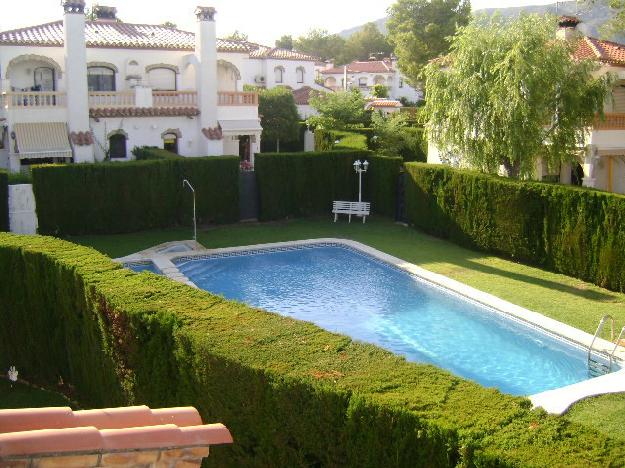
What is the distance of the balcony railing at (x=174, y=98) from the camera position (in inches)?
1404

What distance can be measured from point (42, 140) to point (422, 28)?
5080cm

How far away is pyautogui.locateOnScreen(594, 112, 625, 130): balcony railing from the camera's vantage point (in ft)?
Result: 94.2

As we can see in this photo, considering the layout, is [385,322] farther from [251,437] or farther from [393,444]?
[393,444]

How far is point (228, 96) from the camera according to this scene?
37125 mm

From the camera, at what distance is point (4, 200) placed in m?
25.7

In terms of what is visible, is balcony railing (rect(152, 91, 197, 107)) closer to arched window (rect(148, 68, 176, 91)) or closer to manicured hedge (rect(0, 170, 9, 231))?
arched window (rect(148, 68, 176, 91))

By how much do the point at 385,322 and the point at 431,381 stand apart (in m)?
11.7

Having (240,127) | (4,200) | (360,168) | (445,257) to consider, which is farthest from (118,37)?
(445,257)

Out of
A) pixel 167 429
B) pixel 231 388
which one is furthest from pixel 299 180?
pixel 167 429

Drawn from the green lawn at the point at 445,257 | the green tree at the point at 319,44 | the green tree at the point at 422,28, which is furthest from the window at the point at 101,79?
the green tree at the point at 319,44

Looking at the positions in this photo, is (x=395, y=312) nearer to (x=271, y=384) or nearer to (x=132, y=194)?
(x=271, y=384)

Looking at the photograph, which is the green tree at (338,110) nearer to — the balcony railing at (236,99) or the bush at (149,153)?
the balcony railing at (236,99)

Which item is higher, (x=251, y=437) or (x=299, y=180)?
(x=299, y=180)

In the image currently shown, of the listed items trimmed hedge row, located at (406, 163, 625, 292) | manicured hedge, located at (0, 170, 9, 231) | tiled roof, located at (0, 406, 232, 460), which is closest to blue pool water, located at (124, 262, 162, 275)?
manicured hedge, located at (0, 170, 9, 231)
